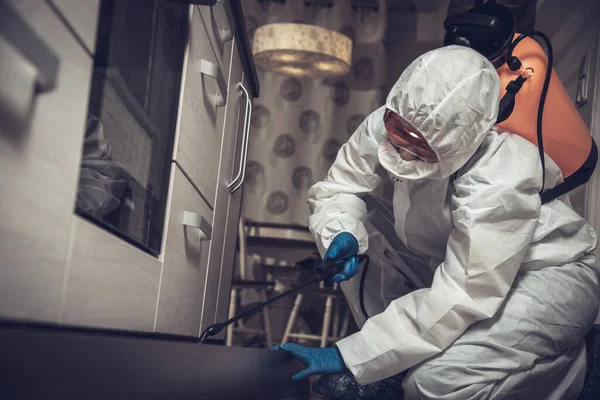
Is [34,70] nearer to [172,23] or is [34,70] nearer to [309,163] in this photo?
[172,23]

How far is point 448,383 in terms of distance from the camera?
4.14ft

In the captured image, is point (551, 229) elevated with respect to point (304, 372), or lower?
elevated

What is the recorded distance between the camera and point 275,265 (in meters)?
3.42

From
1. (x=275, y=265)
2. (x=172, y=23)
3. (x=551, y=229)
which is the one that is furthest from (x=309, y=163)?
(x=172, y=23)

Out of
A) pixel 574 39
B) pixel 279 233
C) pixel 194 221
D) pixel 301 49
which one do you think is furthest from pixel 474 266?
pixel 279 233

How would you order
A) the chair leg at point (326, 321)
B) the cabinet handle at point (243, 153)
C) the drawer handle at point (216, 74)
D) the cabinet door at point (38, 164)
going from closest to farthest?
the cabinet door at point (38, 164) < the drawer handle at point (216, 74) < the cabinet handle at point (243, 153) < the chair leg at point (326, 321)

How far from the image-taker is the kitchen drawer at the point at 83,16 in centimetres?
57

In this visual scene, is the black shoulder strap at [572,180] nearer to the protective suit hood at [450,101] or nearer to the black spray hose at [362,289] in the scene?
the protective suit hood at [450,101]

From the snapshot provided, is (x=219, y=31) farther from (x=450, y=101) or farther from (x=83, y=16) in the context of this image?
(x=83, y=16)

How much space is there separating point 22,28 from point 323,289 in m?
2.79

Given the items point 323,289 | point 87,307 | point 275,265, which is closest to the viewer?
point 87,307

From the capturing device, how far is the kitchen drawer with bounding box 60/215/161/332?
66 centimetres

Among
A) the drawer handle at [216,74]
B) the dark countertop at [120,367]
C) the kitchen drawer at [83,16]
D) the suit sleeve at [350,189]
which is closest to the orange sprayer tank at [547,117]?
the suit sleeve at [350,189]

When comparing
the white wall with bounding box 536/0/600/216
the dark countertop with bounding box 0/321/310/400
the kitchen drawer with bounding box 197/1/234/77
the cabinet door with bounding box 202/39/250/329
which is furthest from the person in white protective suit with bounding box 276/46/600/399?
the white wall with bounding box 536/0/600/216
